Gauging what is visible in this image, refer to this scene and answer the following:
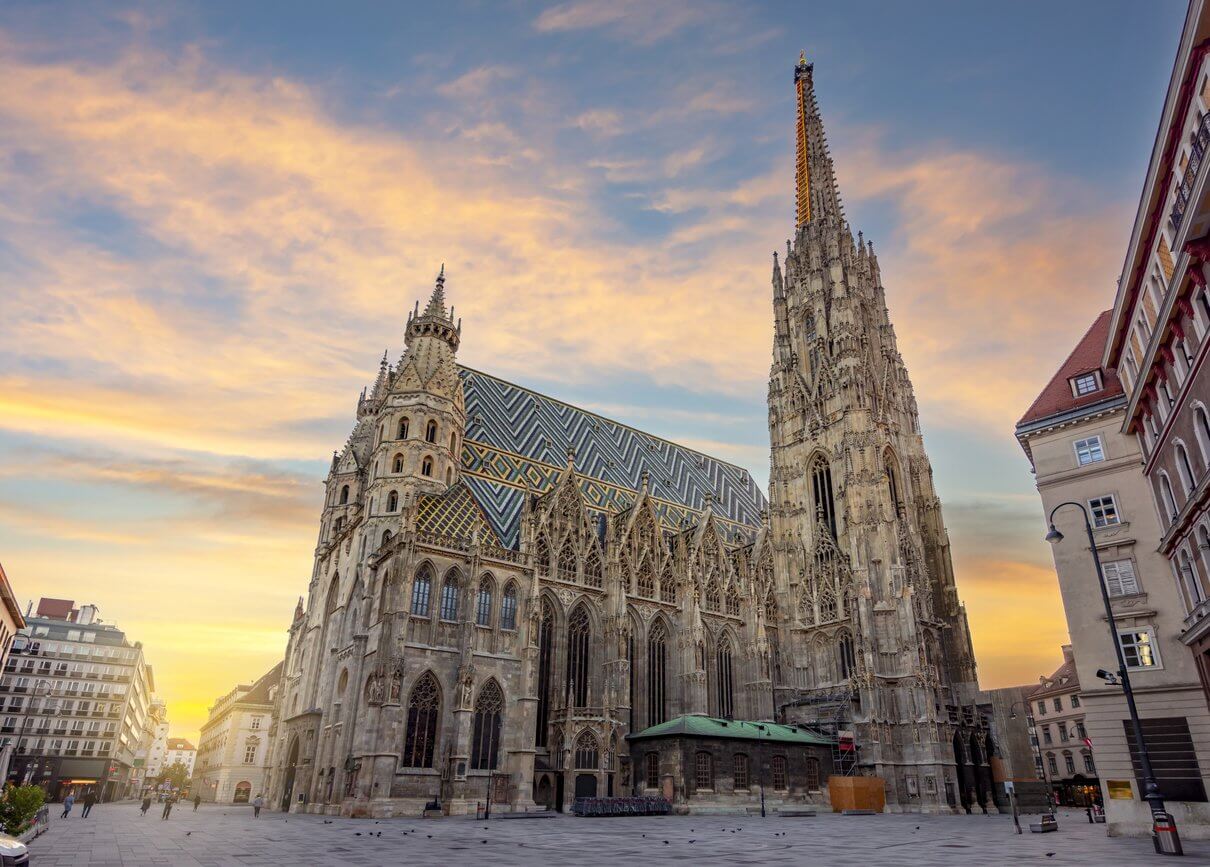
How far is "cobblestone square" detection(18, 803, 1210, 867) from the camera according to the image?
53.1 ft

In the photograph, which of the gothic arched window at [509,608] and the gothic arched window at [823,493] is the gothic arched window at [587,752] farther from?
the gothic arched window at [823,493]

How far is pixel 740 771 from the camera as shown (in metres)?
43.2

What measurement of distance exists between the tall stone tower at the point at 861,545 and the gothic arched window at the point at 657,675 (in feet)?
35.4

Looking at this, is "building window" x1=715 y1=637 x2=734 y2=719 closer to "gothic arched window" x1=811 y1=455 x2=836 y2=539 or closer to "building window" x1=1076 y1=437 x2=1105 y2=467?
"gothic arched window" x1=811 y1=455 x2=836 y2=539

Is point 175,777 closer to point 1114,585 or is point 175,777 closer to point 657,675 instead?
point 657,675

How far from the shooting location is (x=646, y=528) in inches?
2037

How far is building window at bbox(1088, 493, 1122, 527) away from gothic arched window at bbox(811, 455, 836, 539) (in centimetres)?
3112

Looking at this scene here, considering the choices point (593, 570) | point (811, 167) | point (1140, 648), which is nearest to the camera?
point (1140, 648)

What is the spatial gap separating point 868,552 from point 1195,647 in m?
31.6

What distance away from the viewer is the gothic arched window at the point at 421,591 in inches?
1542

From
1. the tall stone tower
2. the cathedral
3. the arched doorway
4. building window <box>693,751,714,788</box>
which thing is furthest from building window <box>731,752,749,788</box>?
the arched doorway

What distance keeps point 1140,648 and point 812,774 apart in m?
27.2

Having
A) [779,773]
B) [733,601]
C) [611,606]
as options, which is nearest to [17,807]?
[611,606]

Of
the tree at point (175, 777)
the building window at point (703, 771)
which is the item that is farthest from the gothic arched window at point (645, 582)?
the tree at point (175, 777)
